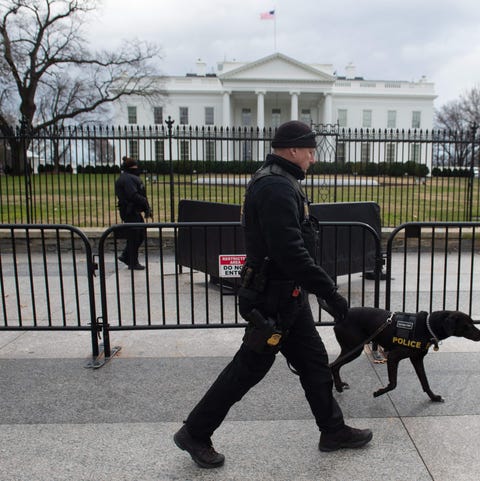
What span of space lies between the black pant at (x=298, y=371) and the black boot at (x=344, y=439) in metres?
0.04

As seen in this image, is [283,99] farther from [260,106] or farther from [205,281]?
[205,281]

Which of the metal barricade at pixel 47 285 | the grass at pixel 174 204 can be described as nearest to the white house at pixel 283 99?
the grass at pixel 174 204

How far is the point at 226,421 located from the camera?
131 inches

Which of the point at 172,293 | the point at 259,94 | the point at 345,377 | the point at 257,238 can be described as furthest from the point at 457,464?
the point at 259,94

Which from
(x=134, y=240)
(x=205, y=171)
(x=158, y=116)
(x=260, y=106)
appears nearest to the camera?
(x=134, y=240)

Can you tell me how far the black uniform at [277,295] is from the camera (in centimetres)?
252

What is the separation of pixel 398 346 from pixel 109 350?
2.54m

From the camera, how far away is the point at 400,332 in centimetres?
336

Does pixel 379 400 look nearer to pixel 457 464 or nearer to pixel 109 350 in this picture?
pixel 457 464

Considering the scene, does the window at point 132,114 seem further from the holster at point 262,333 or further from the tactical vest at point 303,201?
the holster at point 262,333

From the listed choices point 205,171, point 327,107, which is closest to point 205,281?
point 205,171

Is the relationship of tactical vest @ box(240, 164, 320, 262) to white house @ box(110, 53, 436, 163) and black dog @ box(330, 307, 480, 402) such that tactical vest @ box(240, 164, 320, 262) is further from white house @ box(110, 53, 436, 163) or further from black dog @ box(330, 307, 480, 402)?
white house @ box(110, 53, 436, 163)

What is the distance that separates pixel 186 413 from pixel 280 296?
133 cm

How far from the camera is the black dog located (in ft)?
10.8
